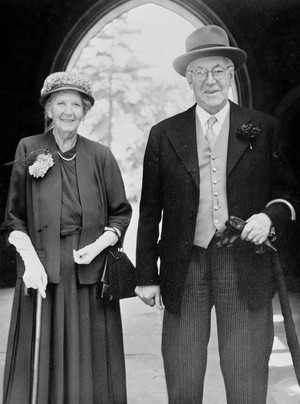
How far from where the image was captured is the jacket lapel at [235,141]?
239 cm

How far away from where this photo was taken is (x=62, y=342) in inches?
104

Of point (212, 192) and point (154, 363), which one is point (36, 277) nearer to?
point (212, 192)

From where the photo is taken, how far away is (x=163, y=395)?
139 inches

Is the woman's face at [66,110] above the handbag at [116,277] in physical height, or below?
above

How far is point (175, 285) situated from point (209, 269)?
0.56 ft

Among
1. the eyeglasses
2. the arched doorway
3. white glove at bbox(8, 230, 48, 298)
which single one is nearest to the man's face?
the eyeglasses

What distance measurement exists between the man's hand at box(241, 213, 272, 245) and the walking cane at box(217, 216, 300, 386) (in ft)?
0.09

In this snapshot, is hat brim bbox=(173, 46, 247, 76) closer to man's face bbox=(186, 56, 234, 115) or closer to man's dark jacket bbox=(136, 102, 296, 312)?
man's face bbox=(186, 56, 234, 115)

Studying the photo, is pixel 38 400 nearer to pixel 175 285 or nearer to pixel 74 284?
pixel 74 284

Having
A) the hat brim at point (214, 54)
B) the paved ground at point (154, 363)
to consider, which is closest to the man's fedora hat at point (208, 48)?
the hat brim at point (214, 54)

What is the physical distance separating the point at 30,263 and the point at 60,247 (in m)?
0.17

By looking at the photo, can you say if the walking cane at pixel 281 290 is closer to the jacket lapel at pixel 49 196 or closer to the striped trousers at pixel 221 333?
the striped trousers at pixel 221 333

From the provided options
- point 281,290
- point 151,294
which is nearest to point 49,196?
point 151,294

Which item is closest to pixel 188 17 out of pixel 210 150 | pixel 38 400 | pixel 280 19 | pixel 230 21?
pixel 230 21
